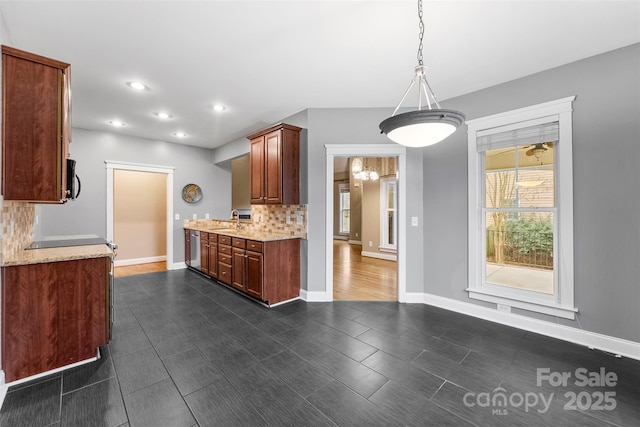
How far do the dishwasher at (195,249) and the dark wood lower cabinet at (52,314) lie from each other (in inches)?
111

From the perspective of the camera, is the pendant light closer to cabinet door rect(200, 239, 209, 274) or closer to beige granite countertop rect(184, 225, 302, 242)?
beige granite countertop rect(184, 225, 302, 242)

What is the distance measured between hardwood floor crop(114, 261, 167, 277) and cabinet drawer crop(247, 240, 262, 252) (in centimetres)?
298

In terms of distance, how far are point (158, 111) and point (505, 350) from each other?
4.98 m

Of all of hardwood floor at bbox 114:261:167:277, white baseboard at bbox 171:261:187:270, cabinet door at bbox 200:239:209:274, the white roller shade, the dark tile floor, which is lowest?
the dark tile floor

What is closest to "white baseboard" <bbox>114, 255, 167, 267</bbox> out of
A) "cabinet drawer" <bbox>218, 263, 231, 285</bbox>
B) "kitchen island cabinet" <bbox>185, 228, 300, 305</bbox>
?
"cabinet drawer" <bbox>218, 263, 231, 285</bbox>

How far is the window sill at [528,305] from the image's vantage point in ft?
8.40

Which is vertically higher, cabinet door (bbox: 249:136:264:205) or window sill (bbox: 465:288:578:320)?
cabinet door (bbox: 249:136:264:205)

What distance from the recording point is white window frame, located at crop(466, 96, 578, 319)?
256 centimetres

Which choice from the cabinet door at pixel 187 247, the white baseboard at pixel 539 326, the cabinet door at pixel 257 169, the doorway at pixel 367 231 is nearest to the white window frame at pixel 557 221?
the white baseboard at pixel 539 326

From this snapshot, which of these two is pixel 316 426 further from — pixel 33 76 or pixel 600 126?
pixel 600 126

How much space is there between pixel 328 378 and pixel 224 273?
274 cm

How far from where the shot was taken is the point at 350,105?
11.7 ft

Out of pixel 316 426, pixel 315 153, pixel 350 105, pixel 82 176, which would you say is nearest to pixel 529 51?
pixel 350 105

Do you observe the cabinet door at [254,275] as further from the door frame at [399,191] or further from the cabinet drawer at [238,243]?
→ the door frame at [399,191]
